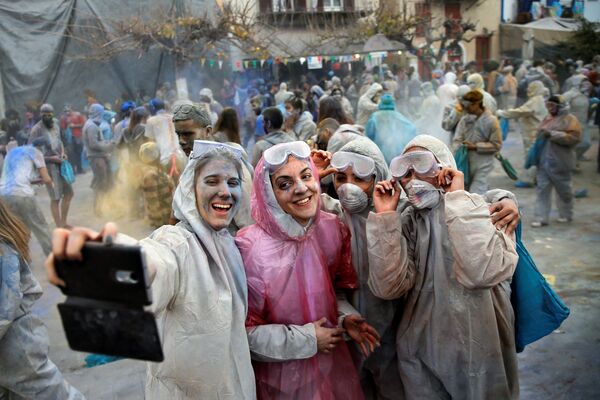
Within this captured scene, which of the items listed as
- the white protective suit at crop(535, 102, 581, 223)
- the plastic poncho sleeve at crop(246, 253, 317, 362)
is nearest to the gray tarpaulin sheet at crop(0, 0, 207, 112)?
the white protective suit at crop(535, 102, 581, 223)

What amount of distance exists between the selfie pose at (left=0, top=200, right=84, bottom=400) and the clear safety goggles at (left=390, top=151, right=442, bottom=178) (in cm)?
204

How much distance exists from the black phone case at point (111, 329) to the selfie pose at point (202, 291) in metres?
0.49

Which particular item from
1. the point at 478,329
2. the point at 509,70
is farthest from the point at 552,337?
the point at 509,70

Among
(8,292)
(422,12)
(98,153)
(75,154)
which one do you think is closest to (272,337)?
(8,292)

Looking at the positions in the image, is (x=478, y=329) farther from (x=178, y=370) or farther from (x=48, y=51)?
(x=48, y=51)

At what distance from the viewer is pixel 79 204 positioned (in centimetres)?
1089

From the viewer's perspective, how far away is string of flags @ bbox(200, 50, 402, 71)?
16391mm

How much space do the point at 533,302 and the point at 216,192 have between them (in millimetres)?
1627

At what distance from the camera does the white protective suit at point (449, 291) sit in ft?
7.79

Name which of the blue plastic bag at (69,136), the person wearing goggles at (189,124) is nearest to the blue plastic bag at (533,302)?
the person wearing goggles at (189,124)

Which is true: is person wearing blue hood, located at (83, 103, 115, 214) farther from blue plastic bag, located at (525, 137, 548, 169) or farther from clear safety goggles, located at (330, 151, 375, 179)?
clear safety goggles, located at (330, 151, 375, 179)

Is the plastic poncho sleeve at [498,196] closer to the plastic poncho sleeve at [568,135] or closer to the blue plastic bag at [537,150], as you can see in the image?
the plastic poncho sleeve at [568,135]

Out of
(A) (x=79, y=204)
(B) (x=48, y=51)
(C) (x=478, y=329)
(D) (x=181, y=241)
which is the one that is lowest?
(A) (x=79, y=204)

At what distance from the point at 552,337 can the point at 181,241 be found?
3.77 meters
